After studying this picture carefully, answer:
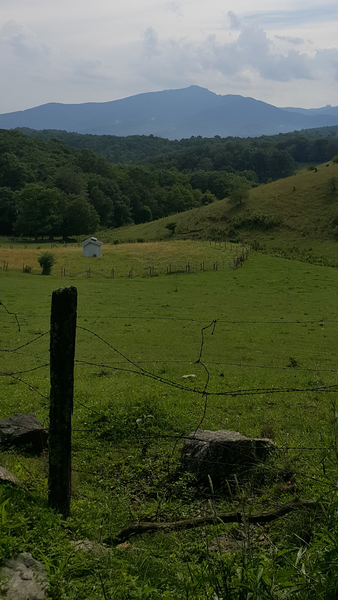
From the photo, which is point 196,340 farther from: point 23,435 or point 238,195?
point 238,195

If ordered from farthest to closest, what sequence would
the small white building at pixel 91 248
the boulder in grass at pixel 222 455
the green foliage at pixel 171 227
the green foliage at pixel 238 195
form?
the green foliage at pixel 238 195
the green foliage at pixel 171 227
the small white building at pixel 91 248
the boulder in grass at pixel 222 455

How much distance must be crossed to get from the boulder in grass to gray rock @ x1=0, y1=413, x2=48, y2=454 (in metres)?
2.47

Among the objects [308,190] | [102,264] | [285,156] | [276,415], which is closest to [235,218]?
[308,190]

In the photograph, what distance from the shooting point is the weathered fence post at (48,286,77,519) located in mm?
5324

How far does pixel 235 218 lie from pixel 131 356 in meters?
75.8

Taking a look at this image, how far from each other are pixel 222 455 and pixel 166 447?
5.00 feet

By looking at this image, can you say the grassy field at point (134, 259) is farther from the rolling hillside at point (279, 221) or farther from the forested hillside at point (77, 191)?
the forested hillside at point (77, 191)

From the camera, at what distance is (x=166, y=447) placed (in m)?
8.30

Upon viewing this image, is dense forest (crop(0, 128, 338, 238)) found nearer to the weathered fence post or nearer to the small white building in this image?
the small white building

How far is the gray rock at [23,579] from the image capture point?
407 cm

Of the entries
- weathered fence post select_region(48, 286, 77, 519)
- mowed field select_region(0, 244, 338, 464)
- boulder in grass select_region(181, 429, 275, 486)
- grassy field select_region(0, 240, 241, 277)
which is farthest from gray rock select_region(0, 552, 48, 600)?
grassy field select_region(0, 240, 241, 277)

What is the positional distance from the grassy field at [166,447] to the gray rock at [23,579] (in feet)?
0.35

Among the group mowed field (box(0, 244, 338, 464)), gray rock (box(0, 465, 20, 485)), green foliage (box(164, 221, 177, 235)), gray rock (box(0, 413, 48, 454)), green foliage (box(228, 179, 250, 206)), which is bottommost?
mowed field (box(0, 244, 338, 464))

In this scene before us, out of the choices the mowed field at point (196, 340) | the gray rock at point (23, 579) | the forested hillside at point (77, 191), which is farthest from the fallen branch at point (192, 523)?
the forested hillside at point (77, 191)
